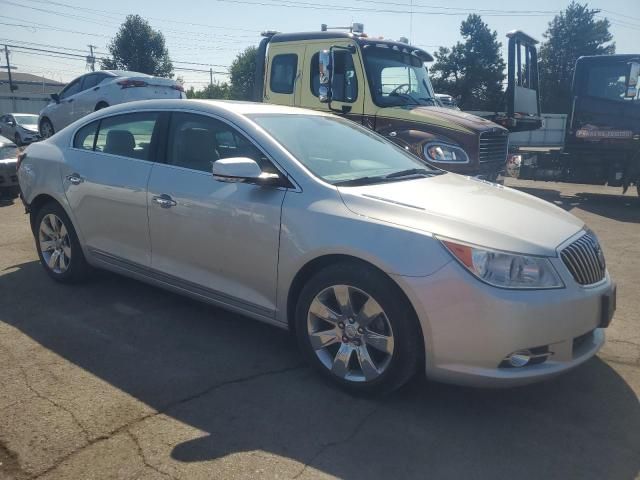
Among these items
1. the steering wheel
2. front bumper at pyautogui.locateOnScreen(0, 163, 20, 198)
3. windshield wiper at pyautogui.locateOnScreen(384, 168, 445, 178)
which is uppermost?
the steering wheel

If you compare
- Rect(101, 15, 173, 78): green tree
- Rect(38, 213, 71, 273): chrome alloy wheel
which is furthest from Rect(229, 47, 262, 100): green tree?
Rect(38, 213, 71, 273): chrome alloy wheel

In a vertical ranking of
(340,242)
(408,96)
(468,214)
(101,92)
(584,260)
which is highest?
(101,92)

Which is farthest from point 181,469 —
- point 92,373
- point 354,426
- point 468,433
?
point 468,433

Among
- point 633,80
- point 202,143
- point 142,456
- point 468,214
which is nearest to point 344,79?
point 202,143

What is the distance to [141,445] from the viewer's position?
102 inches

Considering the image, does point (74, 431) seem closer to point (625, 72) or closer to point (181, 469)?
point (181, 469)

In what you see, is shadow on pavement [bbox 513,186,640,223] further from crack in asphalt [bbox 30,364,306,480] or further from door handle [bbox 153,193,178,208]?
door handle [bbox 153,193,178,208]

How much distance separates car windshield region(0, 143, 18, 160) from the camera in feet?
29.2

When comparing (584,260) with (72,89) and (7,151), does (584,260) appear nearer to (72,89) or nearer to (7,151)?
(7,151)

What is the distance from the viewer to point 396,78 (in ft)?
25.5

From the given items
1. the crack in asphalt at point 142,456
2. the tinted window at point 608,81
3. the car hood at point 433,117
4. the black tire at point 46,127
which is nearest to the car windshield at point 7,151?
the black tire at point 46,127

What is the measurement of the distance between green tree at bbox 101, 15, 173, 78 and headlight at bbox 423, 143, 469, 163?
4765 cm

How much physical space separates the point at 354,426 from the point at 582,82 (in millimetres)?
10560

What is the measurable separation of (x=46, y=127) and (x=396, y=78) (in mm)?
10233
